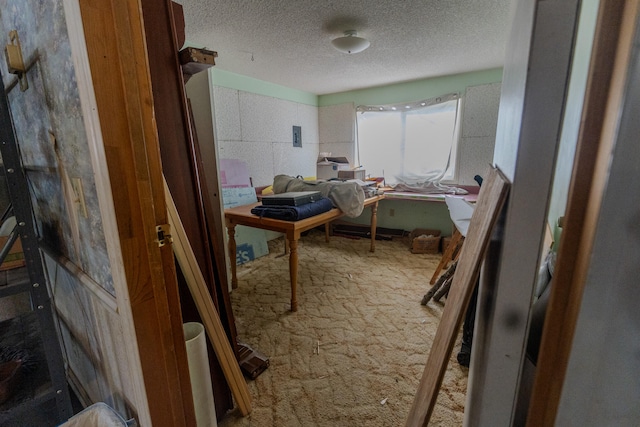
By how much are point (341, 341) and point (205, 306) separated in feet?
3.64

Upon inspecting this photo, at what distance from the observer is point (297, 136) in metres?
4.19

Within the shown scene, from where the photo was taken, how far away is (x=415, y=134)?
391cm

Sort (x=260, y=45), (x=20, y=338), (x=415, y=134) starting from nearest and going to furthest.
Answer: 1. (x=20, y=338)
2. (x=260, y=45)
3. (x=415, y=134)

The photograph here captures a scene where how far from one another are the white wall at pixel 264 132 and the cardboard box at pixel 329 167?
70 centimetres

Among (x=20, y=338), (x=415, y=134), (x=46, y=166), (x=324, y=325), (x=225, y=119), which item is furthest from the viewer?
(x=415, y=134)

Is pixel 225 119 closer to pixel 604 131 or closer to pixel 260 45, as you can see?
pixel 260 45

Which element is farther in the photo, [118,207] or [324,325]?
[324,325]

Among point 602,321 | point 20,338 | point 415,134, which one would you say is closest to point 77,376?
point 20,338

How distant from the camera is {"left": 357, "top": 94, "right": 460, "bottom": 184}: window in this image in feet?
12.0

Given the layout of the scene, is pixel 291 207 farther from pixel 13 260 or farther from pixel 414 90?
pixel 414 90

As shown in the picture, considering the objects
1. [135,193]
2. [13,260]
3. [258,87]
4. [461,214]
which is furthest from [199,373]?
[258,87]

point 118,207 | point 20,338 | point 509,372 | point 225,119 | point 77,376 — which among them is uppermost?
point 225,119

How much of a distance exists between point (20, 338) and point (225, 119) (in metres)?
2.53

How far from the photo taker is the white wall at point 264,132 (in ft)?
10.4
